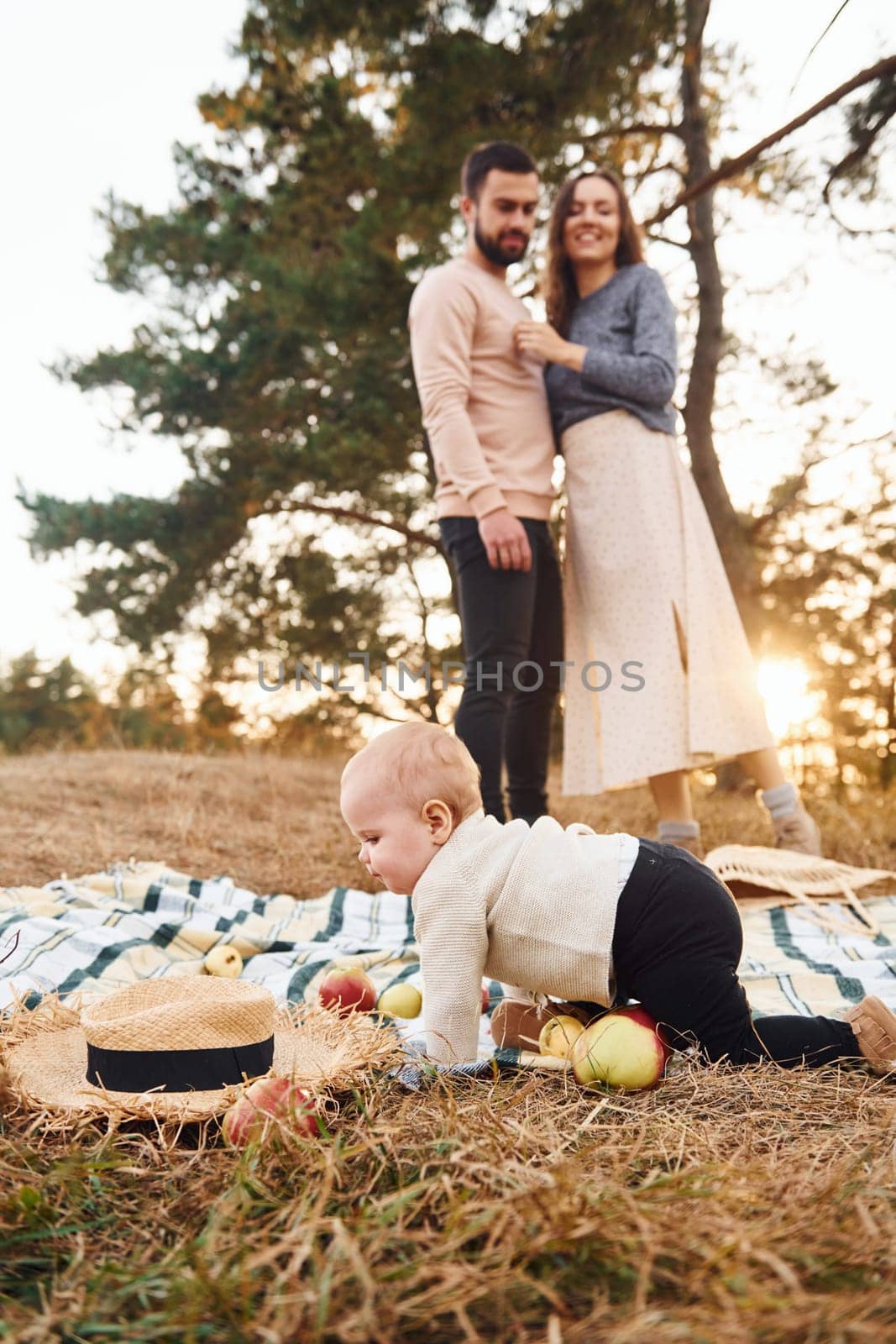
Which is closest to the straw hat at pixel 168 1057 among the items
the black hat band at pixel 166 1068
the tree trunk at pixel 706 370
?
the black hat band at pixel 166 1068

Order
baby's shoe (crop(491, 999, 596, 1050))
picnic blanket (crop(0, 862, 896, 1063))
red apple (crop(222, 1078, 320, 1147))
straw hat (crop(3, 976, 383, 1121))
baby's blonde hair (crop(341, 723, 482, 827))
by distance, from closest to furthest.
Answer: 1. red apple (crop(222, 1078, 320, 1147))
2. straw hat (crop(3, 976, 383, 1121))
3. baby's blonde hair (crop(341, 723, 482, 827))
4. baby's shoe (crop(491, 999, 596, 1050))
5. picnic blanket (crop(0, 862, 896, 1063))

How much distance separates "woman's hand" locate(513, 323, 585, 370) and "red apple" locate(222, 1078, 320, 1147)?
243 cm

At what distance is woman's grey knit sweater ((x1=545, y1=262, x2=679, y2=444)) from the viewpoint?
314 centimetres

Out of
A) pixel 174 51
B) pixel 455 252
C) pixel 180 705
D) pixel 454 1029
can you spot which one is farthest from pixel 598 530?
pixel 180 705

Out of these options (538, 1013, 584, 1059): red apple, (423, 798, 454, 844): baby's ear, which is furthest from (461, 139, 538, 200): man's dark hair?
(538, 1013, 584, 1059): red apple

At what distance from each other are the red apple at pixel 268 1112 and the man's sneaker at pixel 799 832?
2495 mm

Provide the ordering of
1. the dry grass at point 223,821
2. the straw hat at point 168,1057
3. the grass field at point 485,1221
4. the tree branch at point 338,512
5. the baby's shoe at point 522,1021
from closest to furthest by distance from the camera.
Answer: the grass field at point 485,1221
the straw hat at point 168,1057
the baby's shoe at point 522,1021
the dry grass at point 223,821
the tree branch at point 338,512

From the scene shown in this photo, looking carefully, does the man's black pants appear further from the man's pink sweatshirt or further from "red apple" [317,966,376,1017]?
"red apple" [317,966,376,1017]

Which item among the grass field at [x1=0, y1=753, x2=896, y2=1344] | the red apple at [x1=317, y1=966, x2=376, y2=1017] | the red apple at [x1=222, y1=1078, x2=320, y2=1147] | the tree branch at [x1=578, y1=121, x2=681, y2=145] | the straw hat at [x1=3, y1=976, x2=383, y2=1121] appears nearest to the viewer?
the grass field at [x1=0, y1=753, x2=896, y2=1344]

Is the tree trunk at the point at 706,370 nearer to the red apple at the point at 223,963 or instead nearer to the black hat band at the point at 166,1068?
the red apple at the point at 223,963

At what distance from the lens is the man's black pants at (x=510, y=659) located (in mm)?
2928

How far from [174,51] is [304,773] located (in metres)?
4.78

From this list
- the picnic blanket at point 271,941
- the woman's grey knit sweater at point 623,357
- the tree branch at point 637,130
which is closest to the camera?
the picnic blanket at point 271,941

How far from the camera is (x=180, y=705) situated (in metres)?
12.6
